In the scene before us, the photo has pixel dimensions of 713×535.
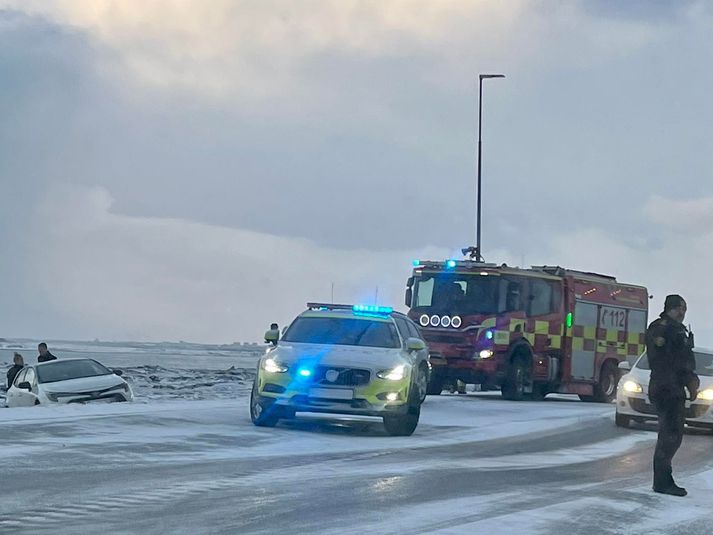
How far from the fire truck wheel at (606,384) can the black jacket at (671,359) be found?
2128 centimetres

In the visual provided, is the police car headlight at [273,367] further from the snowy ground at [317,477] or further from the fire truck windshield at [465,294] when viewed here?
the fire truck windshield at [465,294]

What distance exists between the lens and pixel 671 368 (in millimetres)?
11016

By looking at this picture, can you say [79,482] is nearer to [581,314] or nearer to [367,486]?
[367,486]

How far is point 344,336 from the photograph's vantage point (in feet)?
58.6

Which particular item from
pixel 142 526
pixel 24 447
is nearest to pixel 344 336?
pixel 24 447

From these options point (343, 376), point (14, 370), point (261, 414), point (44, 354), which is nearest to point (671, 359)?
point (343, 376)

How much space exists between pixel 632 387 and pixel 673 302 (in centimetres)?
1002

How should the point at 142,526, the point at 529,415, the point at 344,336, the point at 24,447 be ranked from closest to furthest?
the point at 142,526
the point at 24,447
the point at 344,336
the point at 529,415

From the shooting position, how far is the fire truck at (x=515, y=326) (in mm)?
28359

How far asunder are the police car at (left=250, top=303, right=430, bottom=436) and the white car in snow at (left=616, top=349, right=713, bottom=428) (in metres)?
4.51

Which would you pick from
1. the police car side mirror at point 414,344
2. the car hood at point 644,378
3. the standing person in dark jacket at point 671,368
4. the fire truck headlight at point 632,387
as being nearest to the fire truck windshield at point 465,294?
the car hood at point 644,378

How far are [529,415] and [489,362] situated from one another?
5.31 m

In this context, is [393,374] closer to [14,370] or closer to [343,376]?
[343,376]

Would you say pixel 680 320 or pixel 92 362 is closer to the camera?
pixel 680 320
